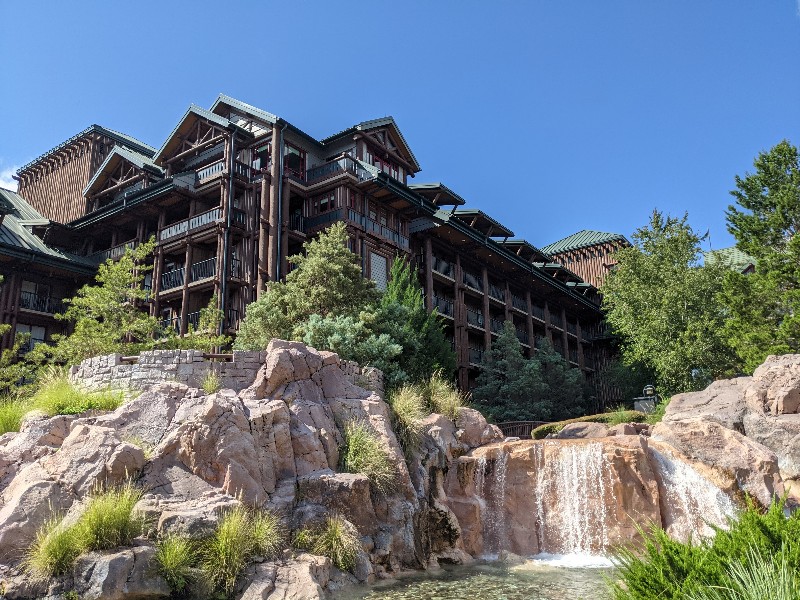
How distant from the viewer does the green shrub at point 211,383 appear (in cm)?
1466

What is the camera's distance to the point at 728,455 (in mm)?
16469

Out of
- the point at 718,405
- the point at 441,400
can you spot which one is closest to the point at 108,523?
the point at 441,400

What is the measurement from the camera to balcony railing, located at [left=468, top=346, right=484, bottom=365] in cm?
3578

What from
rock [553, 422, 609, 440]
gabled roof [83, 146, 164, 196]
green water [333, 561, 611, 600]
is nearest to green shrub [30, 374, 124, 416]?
green water [333, 561, 611, 600]

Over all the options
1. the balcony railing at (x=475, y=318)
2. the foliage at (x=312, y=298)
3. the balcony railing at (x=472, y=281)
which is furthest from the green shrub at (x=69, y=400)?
the balcony railing at (x=472, y=281)

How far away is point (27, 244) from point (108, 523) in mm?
25797

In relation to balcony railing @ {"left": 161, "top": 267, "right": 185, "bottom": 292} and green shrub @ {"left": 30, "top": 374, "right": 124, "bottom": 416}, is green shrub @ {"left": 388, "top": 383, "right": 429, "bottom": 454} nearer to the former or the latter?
green shrub @ {"left": 30, "top": 374, "right": 124, "bottom": 416}

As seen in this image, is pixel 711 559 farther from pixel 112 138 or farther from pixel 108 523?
pixel 112 138

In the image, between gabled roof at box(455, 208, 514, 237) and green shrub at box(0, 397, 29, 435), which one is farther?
gabled roof at box(455, 208, 514, 237)

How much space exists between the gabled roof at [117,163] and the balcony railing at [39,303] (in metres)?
7.03

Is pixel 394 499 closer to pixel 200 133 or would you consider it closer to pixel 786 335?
pixel 786 335

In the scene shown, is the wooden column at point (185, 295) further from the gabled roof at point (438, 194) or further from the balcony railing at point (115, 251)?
the gabled roof at point (438, 194)

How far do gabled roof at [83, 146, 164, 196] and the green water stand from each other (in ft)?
88.5

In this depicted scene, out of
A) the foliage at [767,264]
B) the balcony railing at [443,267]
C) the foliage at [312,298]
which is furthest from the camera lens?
the balcony railing at [443,267]
